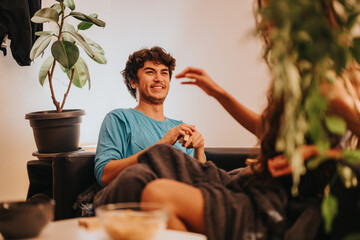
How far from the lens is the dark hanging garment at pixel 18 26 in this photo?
2295 mm

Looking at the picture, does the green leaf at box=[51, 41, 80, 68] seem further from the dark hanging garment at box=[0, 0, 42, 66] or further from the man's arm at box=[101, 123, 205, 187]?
the man's arm at box=[101, 123, 205, 187]

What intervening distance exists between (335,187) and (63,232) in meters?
0.74

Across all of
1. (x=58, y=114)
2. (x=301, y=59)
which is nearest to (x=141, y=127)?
(x=58, y=114)

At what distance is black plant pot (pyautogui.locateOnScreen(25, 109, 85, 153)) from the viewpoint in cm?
219

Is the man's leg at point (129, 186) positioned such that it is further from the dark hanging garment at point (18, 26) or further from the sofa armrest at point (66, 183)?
the dark hanging garment at point (18, 26)

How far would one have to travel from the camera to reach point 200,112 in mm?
2719

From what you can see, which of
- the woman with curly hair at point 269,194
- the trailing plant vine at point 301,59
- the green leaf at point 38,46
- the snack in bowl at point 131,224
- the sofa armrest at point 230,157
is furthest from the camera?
the green leaf at point 38,46

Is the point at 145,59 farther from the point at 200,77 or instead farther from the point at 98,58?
the point at 200,77

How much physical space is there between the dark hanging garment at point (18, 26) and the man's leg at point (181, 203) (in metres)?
1.80

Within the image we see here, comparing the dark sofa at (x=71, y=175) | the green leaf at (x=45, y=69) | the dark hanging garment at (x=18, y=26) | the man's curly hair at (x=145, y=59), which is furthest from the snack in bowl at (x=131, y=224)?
the dark hanging garment at (x=18, y=26)

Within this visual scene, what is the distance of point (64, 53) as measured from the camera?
2.17 m

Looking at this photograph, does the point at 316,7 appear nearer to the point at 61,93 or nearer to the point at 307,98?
the point at 307,98

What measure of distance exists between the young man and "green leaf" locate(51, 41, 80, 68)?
346 millimetres

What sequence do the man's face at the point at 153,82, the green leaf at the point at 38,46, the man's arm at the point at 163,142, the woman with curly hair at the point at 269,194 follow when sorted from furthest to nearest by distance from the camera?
the green leaf at the point at 38,46
the man's face at the point at 153,82
the man's arm at the point at 163,142
the woman with curly hair at the point at 269,194
